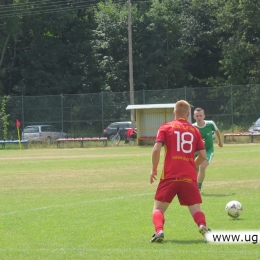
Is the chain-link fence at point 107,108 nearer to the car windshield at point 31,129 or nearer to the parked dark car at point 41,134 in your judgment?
the parked dark car at point 41,134

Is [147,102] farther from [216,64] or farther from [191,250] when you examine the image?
[191,250]

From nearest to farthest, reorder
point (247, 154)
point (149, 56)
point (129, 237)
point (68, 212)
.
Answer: point (129, 237)
point (68, 212)
point (247, 154)
point (149, 56)

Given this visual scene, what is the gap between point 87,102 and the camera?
4419cm

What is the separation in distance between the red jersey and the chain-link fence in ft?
107

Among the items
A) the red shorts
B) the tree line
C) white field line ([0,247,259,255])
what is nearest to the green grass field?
white field line ([0,247,259,255])

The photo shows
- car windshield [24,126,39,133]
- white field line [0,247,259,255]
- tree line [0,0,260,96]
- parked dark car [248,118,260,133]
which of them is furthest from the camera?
tree line [0,0,260,96]

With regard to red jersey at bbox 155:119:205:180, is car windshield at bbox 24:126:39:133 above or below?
below

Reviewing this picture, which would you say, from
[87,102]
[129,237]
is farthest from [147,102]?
[129,237]

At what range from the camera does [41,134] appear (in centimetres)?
4300

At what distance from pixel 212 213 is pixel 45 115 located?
3450 centimetres

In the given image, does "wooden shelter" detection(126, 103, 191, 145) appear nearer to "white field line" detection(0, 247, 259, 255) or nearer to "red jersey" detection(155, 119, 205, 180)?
"red jersey" detection(155, 119, 205, 180)

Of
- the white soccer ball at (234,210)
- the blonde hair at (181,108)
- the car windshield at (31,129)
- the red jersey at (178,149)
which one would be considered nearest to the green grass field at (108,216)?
the white soccer ball at (234,210)

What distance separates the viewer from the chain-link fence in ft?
134

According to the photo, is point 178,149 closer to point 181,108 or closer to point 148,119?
point 181,108
